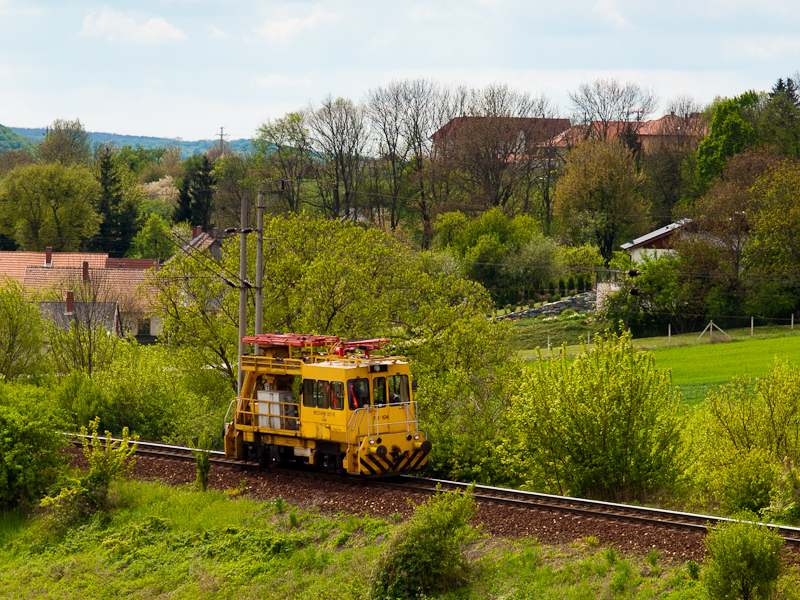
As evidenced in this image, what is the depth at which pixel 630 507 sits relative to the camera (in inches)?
607

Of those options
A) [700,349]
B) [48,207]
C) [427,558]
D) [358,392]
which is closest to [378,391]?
[358,392]

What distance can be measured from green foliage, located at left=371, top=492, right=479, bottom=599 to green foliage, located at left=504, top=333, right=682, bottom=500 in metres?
5.34

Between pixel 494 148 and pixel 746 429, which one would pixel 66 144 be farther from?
pixel 746 429

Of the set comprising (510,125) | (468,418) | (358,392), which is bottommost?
(468,418)

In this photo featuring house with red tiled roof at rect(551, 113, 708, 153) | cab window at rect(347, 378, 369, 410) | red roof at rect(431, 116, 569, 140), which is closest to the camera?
cab window at rect(347, 378, 369, 410)

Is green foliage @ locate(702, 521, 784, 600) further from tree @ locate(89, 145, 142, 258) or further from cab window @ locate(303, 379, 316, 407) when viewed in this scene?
tree @ locate(89, 145, 142, 258)

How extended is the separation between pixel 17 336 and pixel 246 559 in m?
25.7

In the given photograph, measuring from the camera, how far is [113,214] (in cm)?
8850

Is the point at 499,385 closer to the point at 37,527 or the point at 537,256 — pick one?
the point at 37,527

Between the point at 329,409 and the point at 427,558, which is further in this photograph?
the point at 329,409

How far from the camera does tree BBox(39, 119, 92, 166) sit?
349 feet

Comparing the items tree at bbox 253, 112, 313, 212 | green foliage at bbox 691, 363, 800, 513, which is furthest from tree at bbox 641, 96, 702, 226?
green foliage at bbox 691, 363, 800, 513

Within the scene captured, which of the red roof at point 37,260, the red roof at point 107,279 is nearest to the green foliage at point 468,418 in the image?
the red roof at point 107,279

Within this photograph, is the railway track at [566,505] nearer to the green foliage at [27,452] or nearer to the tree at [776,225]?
the green foliage at [27,452]
